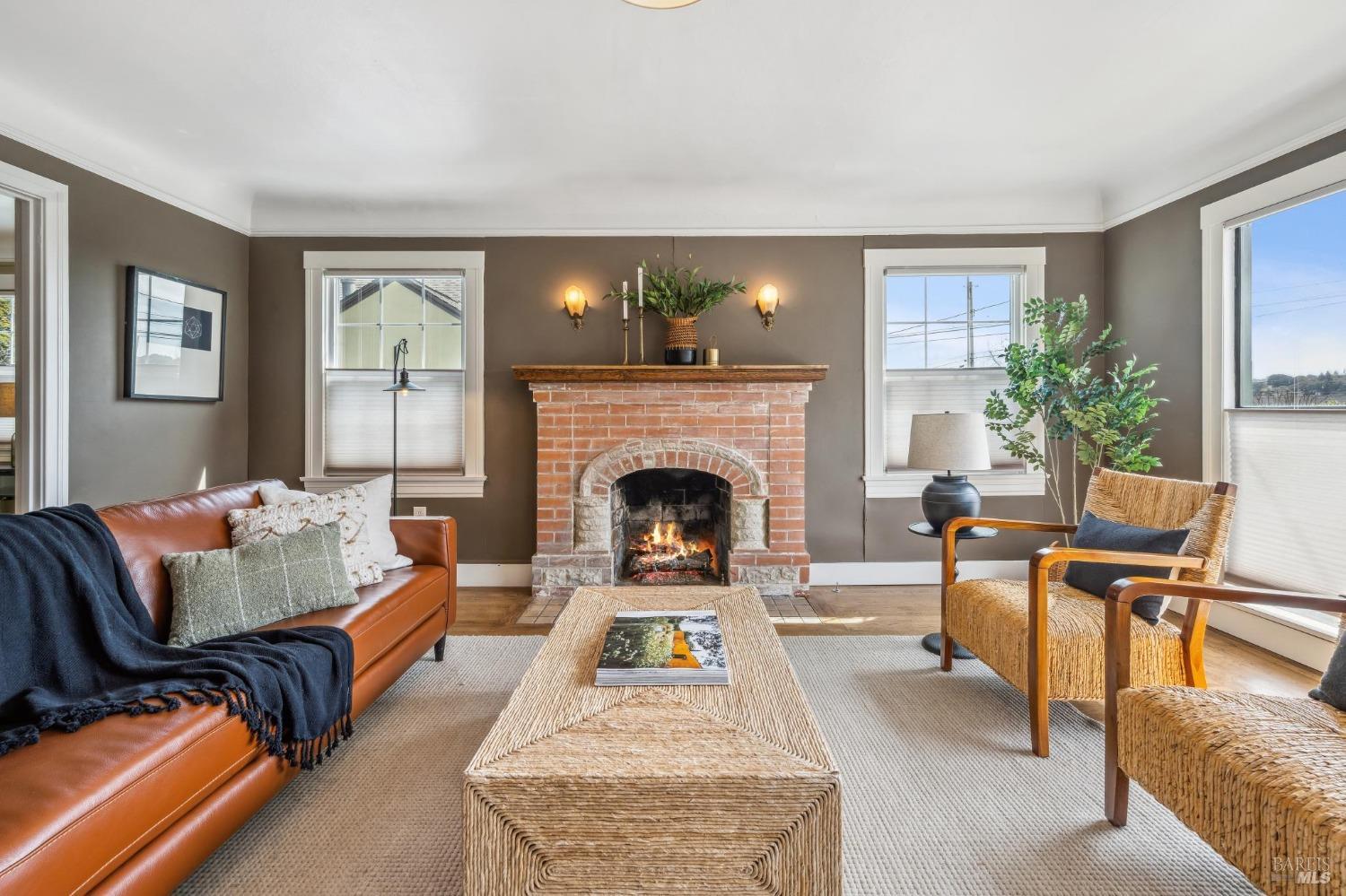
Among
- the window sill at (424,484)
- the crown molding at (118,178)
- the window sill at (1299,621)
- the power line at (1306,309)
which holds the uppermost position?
the crown molding at (118,178)

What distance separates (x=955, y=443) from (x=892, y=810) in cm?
160

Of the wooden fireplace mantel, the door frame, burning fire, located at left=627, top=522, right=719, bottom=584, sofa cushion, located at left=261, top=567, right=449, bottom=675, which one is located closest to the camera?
sofa cushion, located at left=261, top=567, right=449, bottom=675

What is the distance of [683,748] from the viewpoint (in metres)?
1.33

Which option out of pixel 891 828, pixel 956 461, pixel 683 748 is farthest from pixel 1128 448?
pixel 683 748

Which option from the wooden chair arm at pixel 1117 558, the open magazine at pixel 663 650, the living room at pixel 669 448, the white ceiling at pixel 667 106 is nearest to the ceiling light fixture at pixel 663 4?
the living room at pixel 669 448

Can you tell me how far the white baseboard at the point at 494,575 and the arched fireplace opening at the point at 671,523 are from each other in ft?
2.06

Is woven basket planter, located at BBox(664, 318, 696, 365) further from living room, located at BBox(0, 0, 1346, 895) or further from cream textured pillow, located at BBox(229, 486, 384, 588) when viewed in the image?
cream textured pillow, located at BBox(229, 486, 384, 588)

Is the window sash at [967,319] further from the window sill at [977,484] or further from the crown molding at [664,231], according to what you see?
the window sill at [977,484]

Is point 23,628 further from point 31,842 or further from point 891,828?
point 891,828

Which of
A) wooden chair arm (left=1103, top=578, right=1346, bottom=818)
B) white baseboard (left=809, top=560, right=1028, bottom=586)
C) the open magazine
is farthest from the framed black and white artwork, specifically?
wooden chair arm (left=1103, top=578, right=1346, bottom=818)

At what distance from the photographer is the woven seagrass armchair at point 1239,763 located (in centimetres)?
111

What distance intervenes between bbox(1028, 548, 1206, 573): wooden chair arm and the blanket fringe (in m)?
2.24

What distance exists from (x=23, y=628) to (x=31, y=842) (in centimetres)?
79

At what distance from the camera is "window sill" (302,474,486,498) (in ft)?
13.1
